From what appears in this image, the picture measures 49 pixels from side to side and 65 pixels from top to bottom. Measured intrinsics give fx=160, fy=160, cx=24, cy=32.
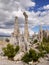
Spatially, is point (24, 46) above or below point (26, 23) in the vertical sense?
below

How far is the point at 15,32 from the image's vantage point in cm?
9812

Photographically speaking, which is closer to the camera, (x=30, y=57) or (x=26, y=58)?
(x=26, y=58)

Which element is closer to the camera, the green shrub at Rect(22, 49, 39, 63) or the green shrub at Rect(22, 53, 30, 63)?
the green shrub at Rect(22, 53, 30, 63)

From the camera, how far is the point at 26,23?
9975 cm

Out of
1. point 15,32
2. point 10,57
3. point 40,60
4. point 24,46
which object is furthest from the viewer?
point 15,32

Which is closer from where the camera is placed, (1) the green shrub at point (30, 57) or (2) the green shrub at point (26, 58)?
(2) the green shrub at point (26, 58)

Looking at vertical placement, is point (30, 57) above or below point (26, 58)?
above

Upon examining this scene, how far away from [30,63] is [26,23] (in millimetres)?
54048

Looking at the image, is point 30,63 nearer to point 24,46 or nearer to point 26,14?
point 24,46

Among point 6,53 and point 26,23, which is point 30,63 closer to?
point 6,53

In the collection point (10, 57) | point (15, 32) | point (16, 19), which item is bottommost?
point (10, 57)

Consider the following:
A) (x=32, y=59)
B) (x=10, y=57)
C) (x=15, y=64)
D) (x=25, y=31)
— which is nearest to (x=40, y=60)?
(x=32, y=59)

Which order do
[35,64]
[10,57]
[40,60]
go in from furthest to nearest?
[10,57] → [40,60] → [35,64]

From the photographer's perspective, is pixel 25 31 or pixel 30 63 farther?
pixel 25 31
